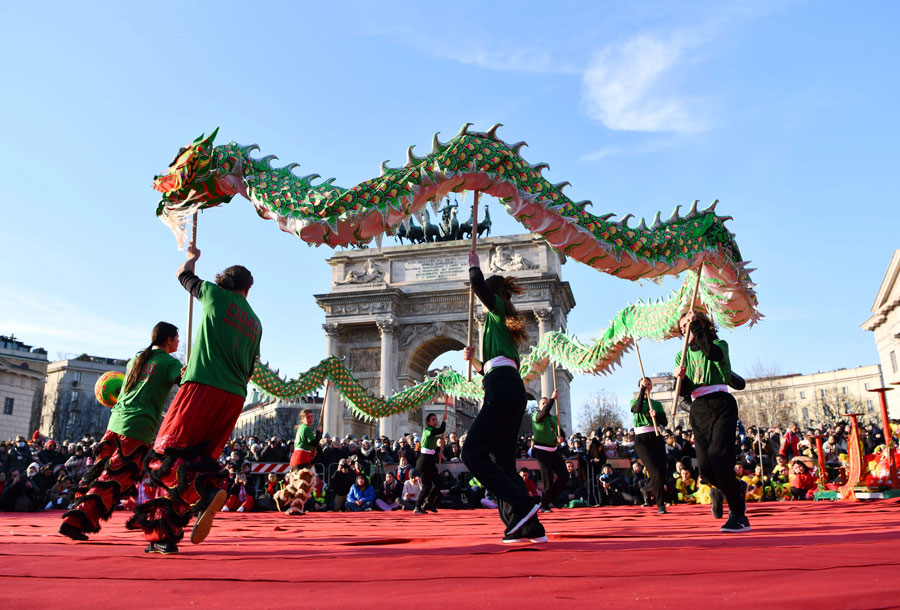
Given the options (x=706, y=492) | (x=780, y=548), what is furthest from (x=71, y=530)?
(x=706, y=492)

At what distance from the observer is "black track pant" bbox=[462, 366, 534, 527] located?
420 cm

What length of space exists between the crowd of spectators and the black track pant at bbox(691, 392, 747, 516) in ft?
20.1

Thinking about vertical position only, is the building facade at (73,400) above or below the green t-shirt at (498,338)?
above

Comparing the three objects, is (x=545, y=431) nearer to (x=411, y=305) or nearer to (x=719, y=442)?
(x=719, y=442)

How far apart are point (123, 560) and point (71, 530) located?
1.04 metres

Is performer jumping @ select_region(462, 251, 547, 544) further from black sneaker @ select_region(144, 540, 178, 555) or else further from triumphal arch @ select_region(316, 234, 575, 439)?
triumphal arch @ select_region(316, 234, 575, 439)

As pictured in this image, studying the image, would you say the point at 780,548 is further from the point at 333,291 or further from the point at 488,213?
the point at 488,213

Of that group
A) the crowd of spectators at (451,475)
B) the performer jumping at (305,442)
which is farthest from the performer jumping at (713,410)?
the crowd of spectators at (451,475)

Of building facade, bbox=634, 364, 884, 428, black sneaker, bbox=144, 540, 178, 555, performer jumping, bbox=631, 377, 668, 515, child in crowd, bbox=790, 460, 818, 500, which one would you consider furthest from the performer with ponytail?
building facade, bbox=634, 364, 884, 428

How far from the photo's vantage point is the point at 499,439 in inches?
173

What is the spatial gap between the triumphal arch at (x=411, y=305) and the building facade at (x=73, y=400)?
3580cm

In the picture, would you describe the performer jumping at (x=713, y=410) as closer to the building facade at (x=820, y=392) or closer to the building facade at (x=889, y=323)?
the building facade at (x=889, y=323)

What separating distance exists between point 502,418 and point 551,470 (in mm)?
5358

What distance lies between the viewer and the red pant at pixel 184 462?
12.6 ft
